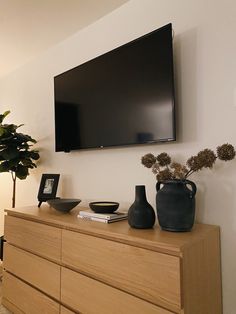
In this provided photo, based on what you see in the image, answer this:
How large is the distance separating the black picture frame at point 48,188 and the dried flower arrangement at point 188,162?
1.07 metres

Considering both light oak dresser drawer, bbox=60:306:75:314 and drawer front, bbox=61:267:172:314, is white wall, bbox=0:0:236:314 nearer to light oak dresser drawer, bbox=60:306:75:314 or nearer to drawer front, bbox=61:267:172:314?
drawer front, bbox=61:267:172:314

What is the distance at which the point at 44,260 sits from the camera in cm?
163

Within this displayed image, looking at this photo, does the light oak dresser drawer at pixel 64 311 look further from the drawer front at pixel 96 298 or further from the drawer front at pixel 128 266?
the drawer front at pixel 128 266

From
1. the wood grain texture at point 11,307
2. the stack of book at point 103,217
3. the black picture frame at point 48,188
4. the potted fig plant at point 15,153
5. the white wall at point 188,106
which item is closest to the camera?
the white wall at point 188,106

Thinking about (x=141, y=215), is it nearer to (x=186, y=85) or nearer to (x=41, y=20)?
(x=186, y=85)

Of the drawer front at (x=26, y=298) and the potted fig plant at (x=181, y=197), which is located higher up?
the potted fig plant at (x=181, y=197)

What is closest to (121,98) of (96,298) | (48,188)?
(48,188)

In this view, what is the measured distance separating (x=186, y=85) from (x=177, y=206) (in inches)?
30.6

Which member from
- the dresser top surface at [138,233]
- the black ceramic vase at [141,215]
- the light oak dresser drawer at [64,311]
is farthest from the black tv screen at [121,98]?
the light oak dresser drawer at [64,311]

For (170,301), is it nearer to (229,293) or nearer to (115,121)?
(229,293)

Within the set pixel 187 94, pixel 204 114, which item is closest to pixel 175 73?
pixel 187 94

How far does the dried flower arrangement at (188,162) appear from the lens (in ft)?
3.98

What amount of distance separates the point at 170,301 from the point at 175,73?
128cm

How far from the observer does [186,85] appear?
5.04 ft
